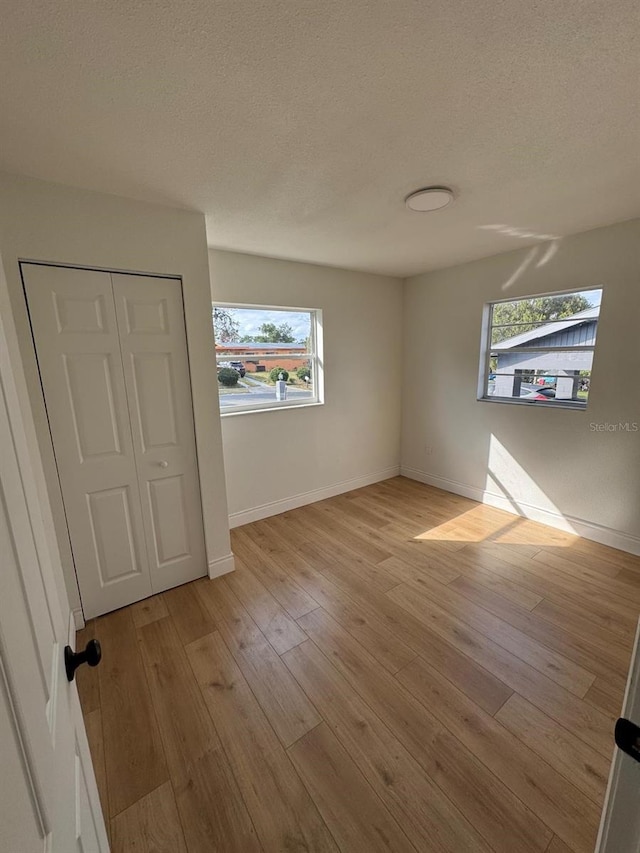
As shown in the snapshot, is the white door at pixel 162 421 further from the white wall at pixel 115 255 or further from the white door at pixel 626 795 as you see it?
the white door at pixel 626 795

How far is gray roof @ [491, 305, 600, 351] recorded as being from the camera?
2706 mm

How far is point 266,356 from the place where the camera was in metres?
3.21

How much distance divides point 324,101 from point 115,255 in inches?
52.6

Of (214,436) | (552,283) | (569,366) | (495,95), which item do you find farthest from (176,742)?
(552,283)

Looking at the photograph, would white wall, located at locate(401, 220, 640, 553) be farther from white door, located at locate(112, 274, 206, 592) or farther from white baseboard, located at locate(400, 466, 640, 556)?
white door, located at locate(112, 274, 206, 592)

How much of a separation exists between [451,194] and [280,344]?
1.84 meters

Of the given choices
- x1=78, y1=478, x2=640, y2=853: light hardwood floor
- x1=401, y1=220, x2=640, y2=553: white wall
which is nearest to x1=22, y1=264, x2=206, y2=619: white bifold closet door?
x1=78, y1=478, x2=640, y2=853: light hardwood floor

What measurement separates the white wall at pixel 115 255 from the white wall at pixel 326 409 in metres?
0.68

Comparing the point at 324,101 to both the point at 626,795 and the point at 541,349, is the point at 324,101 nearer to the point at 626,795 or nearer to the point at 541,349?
the point at 626,795

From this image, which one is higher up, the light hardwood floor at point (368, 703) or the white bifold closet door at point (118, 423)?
the white bifold closet door at point (118, 423)

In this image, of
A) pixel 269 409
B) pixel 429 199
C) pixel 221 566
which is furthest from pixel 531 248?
pixel 221 566

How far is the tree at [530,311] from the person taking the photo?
282 cm

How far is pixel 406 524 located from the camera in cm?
319

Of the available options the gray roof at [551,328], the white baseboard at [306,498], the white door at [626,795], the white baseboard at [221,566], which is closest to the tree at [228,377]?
the white baseboard at [306,498]
